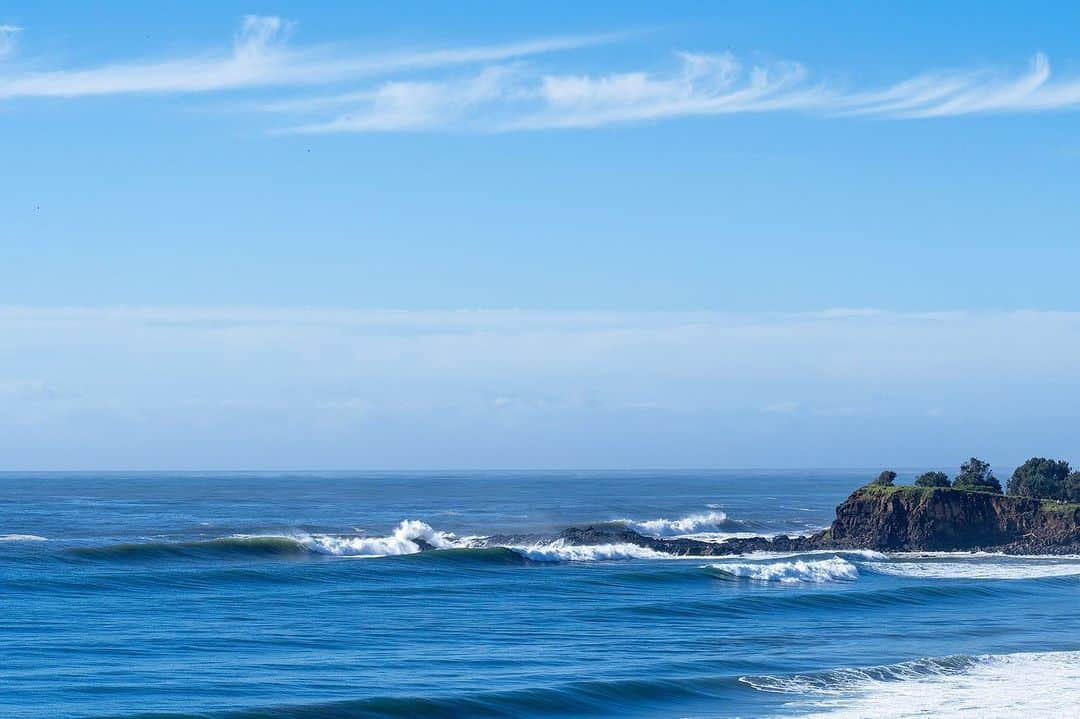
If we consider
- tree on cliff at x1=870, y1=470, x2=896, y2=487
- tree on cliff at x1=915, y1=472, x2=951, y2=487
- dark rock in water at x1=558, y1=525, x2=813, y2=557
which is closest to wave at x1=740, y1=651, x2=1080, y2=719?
dark rock in water at x1=558, y1=525, x2=813, y2=557

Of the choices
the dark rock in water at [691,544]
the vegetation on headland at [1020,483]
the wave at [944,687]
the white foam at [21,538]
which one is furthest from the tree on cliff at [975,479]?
the white foam at [21,538]

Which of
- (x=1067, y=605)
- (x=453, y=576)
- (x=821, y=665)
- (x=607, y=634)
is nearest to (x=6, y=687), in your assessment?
(x=607, y=634)

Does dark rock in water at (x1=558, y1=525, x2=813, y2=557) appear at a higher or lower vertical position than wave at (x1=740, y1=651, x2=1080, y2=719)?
higher

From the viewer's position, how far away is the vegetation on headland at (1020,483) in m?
56.6

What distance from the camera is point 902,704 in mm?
25141

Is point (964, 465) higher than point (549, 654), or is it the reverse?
point (964, 465)

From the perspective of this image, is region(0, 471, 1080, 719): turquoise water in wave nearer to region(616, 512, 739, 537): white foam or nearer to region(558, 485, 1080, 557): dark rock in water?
region(558, 485, 1080, 557): dark rock in water

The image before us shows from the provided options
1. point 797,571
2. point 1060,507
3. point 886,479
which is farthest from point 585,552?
point 1060,507

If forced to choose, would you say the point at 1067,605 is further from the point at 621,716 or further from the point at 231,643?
the point at 231,643

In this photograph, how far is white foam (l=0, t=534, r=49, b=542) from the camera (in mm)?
57116

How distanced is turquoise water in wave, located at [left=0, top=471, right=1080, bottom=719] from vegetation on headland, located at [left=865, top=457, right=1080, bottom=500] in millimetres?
4856

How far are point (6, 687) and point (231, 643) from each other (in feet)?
21.5

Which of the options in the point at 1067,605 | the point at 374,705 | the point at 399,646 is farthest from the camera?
the point at 1067,605

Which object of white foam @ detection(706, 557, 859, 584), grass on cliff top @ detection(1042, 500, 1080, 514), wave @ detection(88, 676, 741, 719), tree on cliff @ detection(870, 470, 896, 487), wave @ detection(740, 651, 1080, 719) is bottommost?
wave @ detection(88, 676, 741, 719)
